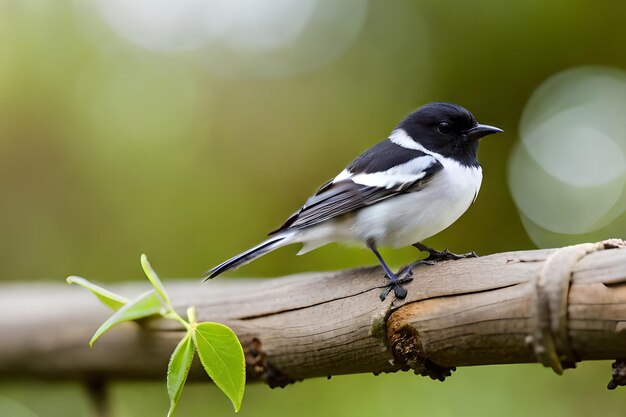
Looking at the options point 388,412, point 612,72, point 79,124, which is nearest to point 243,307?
point 388,412

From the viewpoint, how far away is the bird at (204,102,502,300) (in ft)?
6.51

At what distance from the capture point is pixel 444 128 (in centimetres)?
225

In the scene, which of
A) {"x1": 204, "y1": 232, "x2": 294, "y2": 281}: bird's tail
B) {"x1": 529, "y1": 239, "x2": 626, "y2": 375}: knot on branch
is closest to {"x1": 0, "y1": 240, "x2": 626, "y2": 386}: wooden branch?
{"x1": 529, "y1": 239, "x2": 626, "y2": 375}: knot on branch

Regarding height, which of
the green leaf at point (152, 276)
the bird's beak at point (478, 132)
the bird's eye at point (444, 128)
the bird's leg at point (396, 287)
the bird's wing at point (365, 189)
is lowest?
the bird's leg at point (396, 287)

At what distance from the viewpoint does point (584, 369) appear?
9.75 feet

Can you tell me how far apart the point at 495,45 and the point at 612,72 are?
2.00ft

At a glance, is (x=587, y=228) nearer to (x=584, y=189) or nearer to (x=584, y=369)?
(x=584, y=189)

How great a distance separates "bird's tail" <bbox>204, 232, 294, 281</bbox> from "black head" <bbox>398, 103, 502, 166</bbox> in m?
0.57

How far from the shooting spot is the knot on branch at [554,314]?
1.18m

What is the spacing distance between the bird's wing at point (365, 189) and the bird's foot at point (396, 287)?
0.46 m

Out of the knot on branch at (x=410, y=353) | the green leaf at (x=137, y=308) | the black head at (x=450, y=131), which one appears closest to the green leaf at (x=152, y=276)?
Result: the green leaf at (x=137, y=308)

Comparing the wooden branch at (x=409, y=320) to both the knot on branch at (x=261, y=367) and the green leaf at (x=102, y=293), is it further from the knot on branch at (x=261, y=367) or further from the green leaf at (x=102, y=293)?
the green leaf at (x=102, y=293)

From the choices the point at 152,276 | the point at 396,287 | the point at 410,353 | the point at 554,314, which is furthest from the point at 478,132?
the point at 152,276

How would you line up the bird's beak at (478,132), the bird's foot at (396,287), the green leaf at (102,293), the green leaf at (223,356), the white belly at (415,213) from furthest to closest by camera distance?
1. the bird's beak at (478,132)
2. the white belly at (415,213)
3. the bird's foot at (396,287)
4. the green leaf at (102,293)
5. the green leaf at (223,356)
